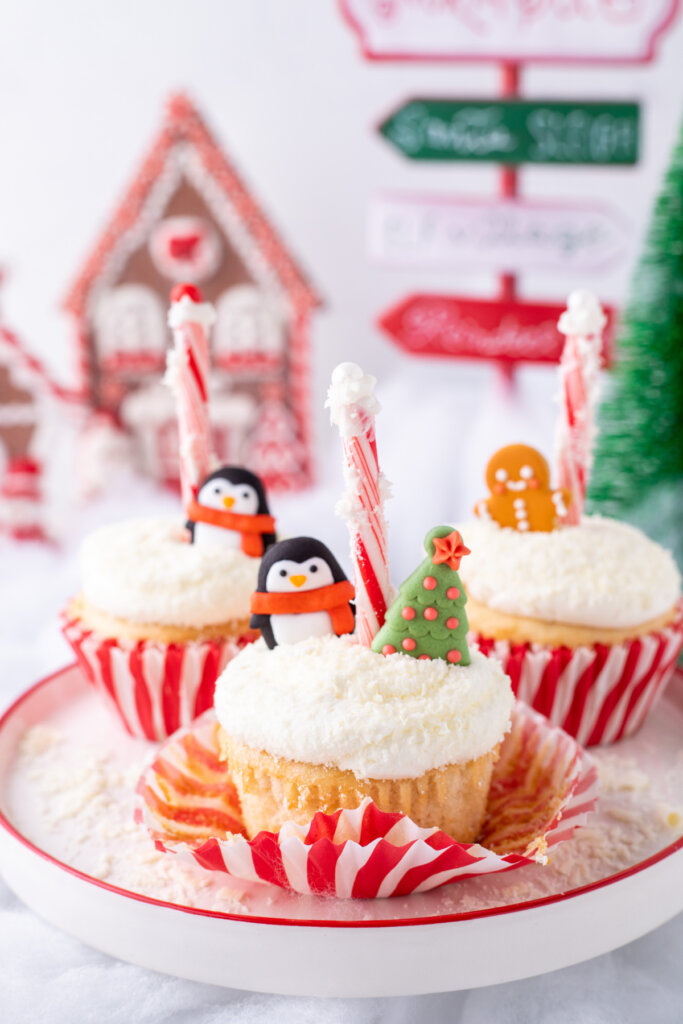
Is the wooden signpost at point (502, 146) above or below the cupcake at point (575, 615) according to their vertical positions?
above

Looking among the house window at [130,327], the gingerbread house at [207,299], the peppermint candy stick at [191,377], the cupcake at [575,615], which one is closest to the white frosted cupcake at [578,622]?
the cupcake at [575,615]

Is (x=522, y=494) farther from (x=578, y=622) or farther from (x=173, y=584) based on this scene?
(x=173, y=584)

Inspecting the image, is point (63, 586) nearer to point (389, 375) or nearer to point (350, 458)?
point (389, 375)

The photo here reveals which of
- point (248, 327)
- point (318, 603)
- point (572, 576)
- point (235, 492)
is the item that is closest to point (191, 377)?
point (235, 492)

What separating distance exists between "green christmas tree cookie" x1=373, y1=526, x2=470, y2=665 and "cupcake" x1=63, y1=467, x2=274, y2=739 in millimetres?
454

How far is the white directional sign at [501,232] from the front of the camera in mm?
3182

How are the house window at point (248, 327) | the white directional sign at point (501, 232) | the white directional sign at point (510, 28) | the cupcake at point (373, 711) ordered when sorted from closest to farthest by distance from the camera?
1. the cupcake at point (373, 711)
2. the white directional sign at point (510, 28)
3. the white directional sign at point (501, 232)
4. the house window at point (248, 327)

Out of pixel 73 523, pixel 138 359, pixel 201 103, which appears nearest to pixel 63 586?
pixel 73 523

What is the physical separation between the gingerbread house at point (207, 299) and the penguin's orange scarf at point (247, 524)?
4.82ft

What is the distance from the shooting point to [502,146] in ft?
10.3

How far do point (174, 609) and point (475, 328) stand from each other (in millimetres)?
1877

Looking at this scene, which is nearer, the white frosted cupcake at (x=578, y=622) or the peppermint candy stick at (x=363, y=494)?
the peppermint candy stick at (x=363, y=494)

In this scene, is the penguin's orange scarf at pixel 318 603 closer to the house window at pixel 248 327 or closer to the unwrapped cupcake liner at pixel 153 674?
the unwrapped cupcake liner at pixel 153 674

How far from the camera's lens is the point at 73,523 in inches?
140
